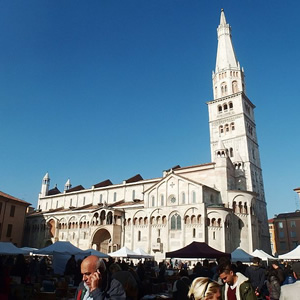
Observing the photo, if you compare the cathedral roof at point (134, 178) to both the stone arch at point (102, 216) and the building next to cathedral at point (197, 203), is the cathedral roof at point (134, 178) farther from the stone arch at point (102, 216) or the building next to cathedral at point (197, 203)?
the stone arch at point (102, 216)

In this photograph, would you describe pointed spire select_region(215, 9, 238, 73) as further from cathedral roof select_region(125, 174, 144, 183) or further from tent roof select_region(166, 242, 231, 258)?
tent roof select_region(166, 242, 231, 258)

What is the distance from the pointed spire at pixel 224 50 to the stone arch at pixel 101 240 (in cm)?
4044

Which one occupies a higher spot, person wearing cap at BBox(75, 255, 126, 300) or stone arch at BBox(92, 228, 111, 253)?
stone arch at BBox(92, 228, 111, 253)

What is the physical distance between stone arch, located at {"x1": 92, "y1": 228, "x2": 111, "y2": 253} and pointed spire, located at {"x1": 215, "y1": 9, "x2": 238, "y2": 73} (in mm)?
40435

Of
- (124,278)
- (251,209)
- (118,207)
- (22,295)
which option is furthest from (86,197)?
(124,278)

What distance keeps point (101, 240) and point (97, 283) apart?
4851cm

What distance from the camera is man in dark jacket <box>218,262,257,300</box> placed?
4.53 meters

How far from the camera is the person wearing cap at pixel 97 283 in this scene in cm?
361

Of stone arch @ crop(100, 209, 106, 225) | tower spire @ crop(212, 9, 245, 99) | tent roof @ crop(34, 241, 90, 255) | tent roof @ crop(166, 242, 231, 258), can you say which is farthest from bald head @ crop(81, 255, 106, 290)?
tower spire @ crop(212, 9, 245, 99)

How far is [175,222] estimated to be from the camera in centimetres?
4206

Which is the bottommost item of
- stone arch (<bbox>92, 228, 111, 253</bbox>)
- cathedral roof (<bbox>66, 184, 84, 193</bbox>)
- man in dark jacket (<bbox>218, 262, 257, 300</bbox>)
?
man in dark jacket (<bbox>218, 262, 257, 300</bbox>)

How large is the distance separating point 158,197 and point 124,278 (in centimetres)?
3909

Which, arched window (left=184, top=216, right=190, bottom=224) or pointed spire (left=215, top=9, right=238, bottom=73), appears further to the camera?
pointed spire (left=215, top=9, right=238, bottom=73)

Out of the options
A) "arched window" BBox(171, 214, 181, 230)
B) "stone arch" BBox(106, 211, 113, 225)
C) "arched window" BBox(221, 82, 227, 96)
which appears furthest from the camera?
"arched window" BBox(221, 82, 227, 96)
